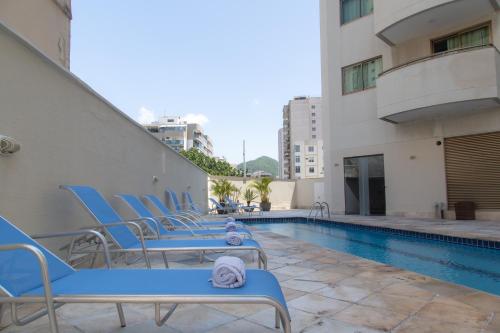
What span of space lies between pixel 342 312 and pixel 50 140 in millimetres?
3049

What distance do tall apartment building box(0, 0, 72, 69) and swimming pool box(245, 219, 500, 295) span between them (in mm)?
6837

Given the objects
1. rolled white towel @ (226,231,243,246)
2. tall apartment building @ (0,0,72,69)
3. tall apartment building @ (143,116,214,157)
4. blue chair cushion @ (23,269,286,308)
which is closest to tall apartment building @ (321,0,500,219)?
rolled white towel @ (226,231,243,246)

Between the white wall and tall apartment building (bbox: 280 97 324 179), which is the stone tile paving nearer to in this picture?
the white wall

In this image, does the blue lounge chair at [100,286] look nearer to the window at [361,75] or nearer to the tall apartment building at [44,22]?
the tall apartment building at [44,22]

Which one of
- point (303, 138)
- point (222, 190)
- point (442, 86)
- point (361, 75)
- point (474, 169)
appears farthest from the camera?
point (303, 138)

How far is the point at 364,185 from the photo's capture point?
13422mm

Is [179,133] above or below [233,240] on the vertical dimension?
above

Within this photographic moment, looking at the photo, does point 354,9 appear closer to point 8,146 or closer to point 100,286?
point 8,146

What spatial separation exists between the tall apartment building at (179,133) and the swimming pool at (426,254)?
2589 inches

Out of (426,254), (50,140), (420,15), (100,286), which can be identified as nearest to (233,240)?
(100,286)

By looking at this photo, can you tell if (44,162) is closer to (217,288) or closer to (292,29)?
(217,288)

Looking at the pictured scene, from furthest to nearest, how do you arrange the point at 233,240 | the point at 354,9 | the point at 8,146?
the point at 354,9
the point at 233,240
the point at 8,146

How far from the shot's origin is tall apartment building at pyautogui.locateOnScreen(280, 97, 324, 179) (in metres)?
83.0

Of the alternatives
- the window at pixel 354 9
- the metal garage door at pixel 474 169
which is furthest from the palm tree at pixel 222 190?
the metal garage door at pixel 474 169
